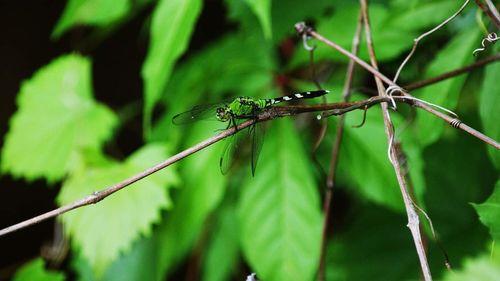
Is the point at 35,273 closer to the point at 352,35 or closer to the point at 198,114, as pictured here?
the point at 198,114

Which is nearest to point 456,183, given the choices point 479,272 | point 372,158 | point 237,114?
point 372,158

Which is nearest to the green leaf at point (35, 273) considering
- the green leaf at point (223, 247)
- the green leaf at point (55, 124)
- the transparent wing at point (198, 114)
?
the green leaf at point (55, 124)

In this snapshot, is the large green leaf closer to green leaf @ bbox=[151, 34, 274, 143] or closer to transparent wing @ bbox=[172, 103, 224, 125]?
green leaf @ bbox=[151, 34, 274, 143]

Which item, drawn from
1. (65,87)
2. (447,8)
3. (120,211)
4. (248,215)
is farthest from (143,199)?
(447,8)

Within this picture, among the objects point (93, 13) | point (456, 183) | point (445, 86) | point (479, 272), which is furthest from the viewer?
point (456, 183)

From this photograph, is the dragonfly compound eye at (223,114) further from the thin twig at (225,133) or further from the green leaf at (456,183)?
the green leaf at (456,183)

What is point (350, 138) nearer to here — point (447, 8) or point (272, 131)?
Result: point (272, 131)

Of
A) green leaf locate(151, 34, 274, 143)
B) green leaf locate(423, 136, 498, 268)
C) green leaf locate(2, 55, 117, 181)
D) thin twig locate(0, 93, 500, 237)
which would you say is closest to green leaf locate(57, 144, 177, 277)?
green leaf locate(151, 34, 274, 143)

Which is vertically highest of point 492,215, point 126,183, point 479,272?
point 126,183
